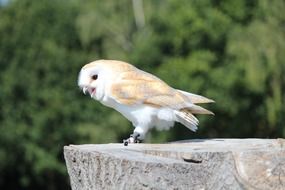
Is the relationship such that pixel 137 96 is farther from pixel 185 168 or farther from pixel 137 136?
pixel 185 168

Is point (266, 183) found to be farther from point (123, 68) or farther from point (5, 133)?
point (5, 133)

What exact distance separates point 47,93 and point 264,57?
6.94m

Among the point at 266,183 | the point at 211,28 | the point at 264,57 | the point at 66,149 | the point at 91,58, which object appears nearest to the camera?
the point at 266,183

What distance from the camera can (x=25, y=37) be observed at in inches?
818

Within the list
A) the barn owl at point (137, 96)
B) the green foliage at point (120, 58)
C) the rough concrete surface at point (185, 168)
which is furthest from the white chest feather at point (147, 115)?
the green foliage at point (120, 58)

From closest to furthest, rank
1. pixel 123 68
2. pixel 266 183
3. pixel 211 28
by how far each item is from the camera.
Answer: pixel 266 183
pixel 123 68
pixel 211 28

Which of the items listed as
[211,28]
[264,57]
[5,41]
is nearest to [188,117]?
[264,57]

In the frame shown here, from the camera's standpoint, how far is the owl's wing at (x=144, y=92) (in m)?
4.14

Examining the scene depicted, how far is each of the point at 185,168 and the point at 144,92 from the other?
0.65 m

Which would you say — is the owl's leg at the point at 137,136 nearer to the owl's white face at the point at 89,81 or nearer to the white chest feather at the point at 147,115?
the white chest feather at the point at 147,115

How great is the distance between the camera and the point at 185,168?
360cm

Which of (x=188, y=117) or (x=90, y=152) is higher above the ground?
(x=188, y=117)

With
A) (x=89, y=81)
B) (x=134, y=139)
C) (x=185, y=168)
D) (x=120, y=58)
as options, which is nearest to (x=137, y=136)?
(x=134, y=139)

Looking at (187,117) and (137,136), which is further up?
(187,117)
